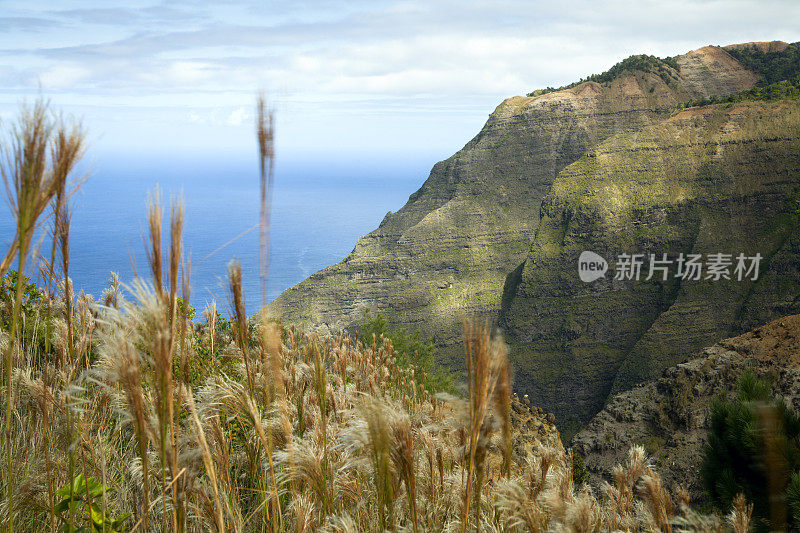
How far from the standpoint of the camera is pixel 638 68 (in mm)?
95938

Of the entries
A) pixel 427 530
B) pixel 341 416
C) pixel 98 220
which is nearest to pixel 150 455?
pixel 341 416

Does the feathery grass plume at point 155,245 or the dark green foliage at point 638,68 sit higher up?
the dark green foliage at point 638,68

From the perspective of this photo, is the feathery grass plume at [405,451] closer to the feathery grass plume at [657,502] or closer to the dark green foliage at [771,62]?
the feathery grass plume at [657,502]

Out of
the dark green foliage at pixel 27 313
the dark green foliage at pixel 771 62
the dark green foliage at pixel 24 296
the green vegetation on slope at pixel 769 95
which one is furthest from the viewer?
the dark green foliage at pixel 771 62

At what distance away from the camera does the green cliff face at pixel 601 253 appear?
196ft

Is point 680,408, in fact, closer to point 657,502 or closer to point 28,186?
point 657,502

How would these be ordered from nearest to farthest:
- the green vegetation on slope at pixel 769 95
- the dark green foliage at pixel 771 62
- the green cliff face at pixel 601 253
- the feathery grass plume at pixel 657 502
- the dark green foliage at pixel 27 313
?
the feathery grass plume at pixel 657 502 → the dark green foliage at pixel 27 313 → the green cliff face at pixel 601 253 → the green vegetation on slope at pixel 769 95 → the dark green foliage at pixel 771 62

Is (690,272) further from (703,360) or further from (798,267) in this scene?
(703,360)

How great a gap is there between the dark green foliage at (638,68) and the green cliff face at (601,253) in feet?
85.4

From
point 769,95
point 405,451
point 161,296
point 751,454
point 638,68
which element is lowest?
point 751,454

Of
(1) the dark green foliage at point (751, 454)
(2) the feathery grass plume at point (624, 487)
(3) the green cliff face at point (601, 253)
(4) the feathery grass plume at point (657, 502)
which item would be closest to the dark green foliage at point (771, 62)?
(3) the green cliff face at point (601, 253)

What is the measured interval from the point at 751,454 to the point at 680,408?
19.6 metres

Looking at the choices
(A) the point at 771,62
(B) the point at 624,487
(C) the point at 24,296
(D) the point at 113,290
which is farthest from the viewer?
(A) the point at 771,62

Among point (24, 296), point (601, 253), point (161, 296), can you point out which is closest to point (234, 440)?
point (161, 296)
